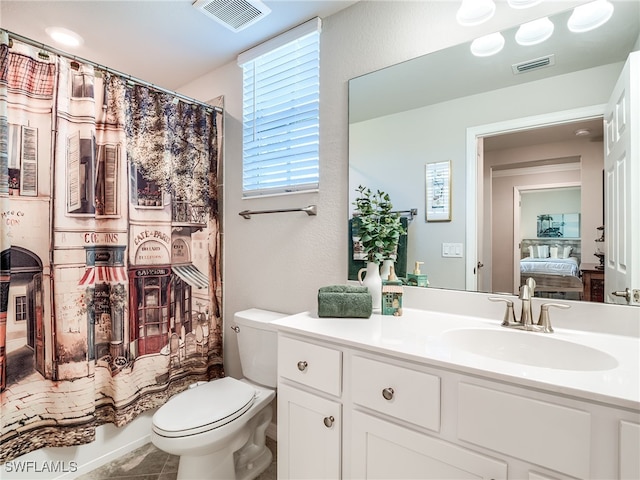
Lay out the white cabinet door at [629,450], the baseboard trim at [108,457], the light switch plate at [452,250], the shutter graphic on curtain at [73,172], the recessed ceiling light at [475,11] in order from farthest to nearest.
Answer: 1. the baseboard trim at [108,457]
2. the shutter graphic on curtain at [73,172]
3. the light switch plate at [452,250]
4. the recessed ceiling light at [475,11]
5. the white cabinet door at [629,450]

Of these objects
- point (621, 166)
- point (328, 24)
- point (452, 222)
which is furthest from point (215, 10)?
point (621, 166)

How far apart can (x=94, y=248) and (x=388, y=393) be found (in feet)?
5.03

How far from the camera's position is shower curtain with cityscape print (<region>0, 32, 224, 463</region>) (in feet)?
4.57

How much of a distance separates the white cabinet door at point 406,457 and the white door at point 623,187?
742 millimetres

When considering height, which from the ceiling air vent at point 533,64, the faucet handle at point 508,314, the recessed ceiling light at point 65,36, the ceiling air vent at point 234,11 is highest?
the recessed ceiling light at point 65,36

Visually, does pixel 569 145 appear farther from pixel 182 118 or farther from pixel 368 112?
pixel 182 118

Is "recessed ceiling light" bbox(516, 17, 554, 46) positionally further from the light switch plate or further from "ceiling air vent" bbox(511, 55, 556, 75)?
the light switch plate

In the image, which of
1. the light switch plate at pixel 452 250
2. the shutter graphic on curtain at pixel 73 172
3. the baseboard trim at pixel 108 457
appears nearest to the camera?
the light switch plate at pixel 452 250

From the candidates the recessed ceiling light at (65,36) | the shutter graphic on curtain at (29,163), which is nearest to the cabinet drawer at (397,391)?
the shutter graphic on curtain at (29,163)

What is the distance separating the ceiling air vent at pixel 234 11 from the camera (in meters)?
1.57

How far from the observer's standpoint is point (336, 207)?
1.69m

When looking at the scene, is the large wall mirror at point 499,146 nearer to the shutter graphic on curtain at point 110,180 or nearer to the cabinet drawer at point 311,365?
the cabinet drawer at point 311,365

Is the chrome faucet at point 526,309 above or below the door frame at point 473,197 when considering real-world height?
below

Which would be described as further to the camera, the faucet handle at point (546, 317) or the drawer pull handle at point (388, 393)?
the faucet handle at point (546, 317)
